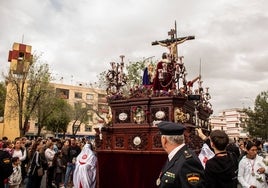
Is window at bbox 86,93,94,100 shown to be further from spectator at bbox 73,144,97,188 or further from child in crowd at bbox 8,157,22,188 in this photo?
spectator at bbox 73,144,97,188

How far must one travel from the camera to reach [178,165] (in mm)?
3043

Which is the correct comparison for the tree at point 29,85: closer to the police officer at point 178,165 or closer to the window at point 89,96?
the police officer at point 178,165

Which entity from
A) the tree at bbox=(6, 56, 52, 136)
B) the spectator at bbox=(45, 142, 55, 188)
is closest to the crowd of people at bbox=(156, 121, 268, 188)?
the spectator at bbox=(45, 142, 55, 188)

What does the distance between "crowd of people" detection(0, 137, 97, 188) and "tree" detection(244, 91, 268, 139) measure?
122ft

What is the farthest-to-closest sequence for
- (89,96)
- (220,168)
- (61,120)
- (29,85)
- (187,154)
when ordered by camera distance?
(89,96) → (61,120) → (29,85) → (220,168) → (187,154)

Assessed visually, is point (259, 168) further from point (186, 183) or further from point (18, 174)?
point (18, 174)

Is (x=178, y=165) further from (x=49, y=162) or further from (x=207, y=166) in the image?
(x=49, y=162)

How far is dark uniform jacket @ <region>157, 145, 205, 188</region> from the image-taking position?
115 inches

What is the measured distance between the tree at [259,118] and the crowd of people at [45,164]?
37.2 metres

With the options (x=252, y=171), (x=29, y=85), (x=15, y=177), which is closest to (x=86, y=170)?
(x=15, y=177)

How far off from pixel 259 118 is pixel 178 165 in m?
45.9

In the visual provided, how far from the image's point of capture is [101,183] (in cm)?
914

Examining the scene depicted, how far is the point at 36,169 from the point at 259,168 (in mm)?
7103

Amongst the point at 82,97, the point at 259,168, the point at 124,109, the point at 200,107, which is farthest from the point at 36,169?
the point at 82,97
